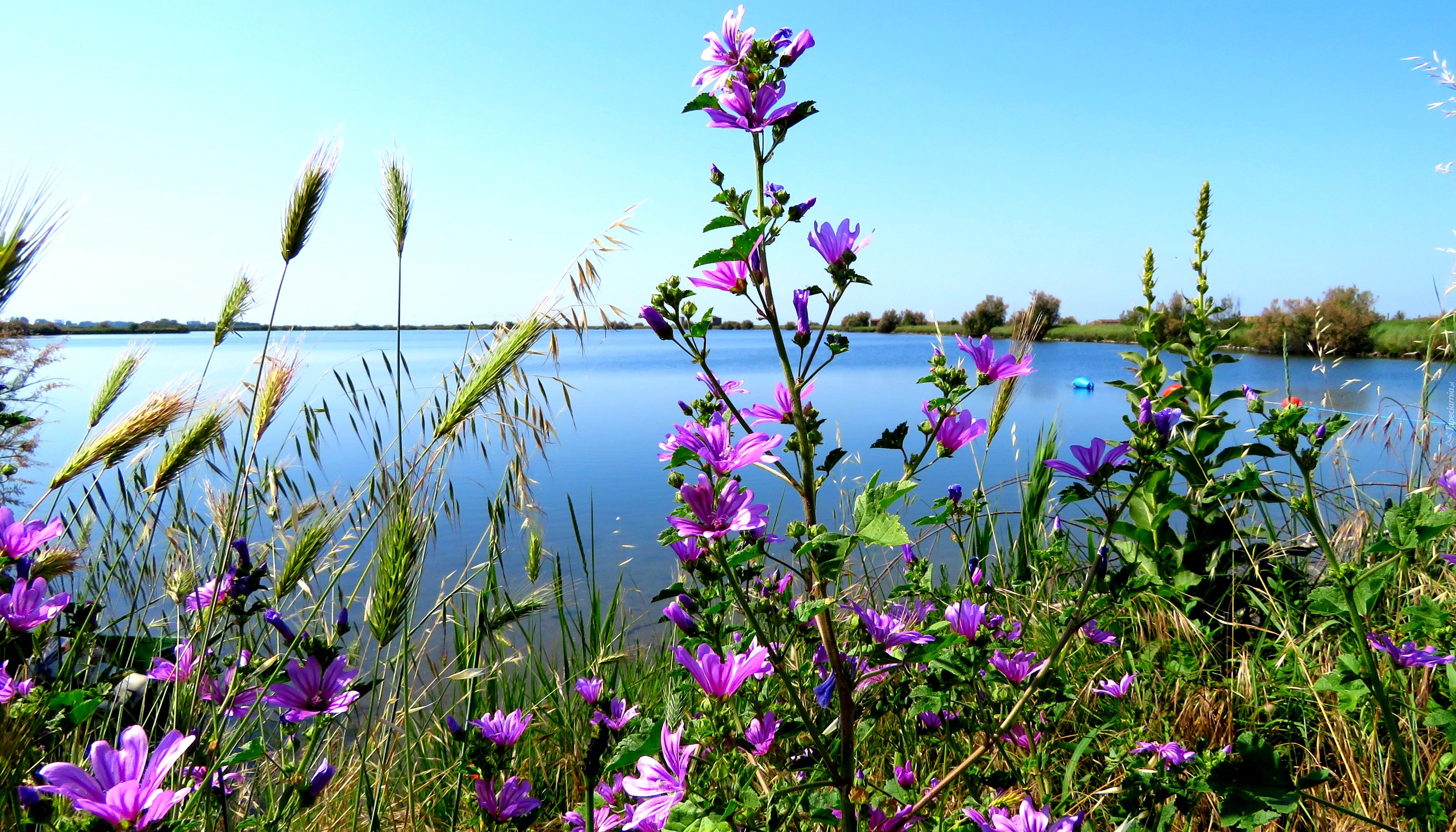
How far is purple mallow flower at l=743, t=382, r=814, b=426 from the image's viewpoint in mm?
1010

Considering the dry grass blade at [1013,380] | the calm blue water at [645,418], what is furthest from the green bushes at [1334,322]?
the dry grass blade at [1013,380]

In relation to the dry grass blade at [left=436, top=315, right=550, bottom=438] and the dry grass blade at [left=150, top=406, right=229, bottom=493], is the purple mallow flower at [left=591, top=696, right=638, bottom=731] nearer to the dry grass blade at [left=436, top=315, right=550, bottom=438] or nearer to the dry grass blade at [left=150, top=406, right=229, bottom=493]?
the dry grass blade at [left=436, top=315, right=550, bottom=438]

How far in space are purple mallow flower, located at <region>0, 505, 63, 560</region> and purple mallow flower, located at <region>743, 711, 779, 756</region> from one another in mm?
1195

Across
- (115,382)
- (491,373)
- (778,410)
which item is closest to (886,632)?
(778,410)

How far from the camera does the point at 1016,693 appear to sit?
125 centimetres

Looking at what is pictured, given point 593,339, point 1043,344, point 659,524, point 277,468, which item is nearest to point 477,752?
point 277,468

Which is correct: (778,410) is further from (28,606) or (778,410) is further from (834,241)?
(28,606)

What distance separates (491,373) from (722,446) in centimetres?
87

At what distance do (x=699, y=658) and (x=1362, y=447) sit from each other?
8.51 m

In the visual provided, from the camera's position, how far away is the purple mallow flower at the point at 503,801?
3.77 ft

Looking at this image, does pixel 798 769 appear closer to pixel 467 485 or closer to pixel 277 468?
pixel 277 468

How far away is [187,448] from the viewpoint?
1.67 m

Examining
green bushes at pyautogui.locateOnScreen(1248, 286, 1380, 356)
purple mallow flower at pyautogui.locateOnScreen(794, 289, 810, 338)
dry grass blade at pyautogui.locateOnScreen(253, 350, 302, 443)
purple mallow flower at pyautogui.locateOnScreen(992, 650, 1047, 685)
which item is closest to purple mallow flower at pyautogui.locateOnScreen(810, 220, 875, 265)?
purple mallow flower at pyautogui.locateOnScreen(794, 289, 810, 338)

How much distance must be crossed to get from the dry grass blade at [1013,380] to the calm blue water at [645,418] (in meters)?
0.42
